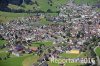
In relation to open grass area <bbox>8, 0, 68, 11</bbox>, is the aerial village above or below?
below

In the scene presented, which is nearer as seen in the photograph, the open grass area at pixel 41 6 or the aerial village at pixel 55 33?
the aerial village at pixel 55 33

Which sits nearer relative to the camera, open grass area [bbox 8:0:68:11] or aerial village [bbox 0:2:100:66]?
aerial village [bbox 0:2:100:66]

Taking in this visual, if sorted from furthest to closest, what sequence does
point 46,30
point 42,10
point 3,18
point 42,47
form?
point 42,10 < point 3,18 < point 46,30 < point 42,47

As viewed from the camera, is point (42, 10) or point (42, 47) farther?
point (42, 10)

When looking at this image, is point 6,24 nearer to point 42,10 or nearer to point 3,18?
point 3,18

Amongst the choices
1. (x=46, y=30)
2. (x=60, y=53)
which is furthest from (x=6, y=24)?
(x=60, y=53)

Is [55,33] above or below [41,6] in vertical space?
below

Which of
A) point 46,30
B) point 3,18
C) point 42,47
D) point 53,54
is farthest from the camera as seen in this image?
point 3,18

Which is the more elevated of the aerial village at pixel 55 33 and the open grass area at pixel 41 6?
the open grass area at pixel 41 6
